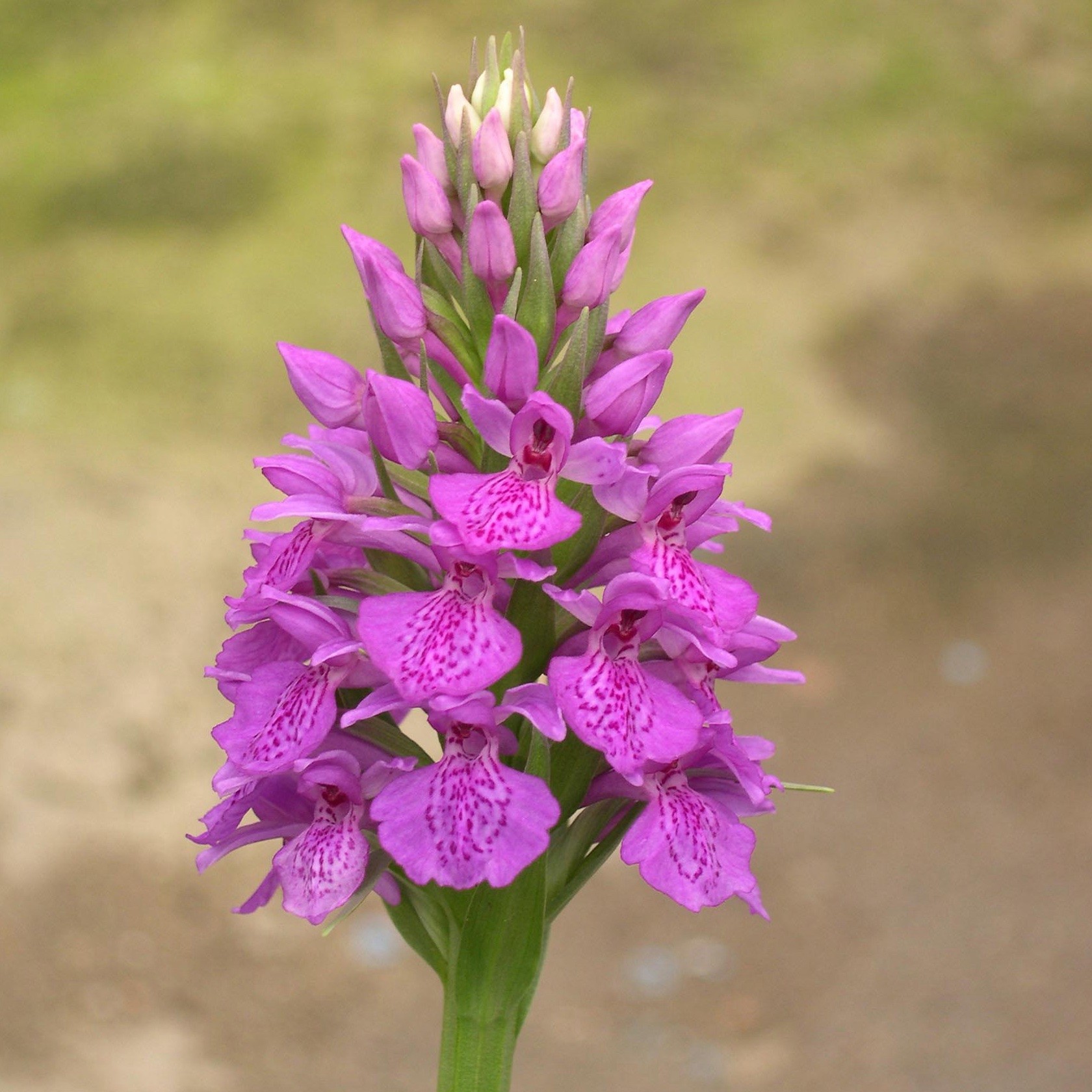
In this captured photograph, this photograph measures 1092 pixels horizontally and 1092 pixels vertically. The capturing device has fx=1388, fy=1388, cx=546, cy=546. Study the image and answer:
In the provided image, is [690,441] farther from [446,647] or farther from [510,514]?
[446,647]

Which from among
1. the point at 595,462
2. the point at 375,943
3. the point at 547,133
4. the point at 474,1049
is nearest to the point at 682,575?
the point at 595,462

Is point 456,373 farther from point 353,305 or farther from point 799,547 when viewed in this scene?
point 353,305

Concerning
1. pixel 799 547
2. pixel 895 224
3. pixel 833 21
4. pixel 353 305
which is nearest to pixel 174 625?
pixel 353 305

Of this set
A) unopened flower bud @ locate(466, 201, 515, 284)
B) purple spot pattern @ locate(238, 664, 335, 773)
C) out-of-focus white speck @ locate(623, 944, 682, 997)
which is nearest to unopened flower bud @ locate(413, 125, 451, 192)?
unopened flower bud @ locate(466, 201, 515, 284)

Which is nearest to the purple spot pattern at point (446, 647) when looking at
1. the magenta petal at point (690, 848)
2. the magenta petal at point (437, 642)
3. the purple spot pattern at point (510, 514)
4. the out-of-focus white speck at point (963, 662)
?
the magenta petal at point (437, 642)

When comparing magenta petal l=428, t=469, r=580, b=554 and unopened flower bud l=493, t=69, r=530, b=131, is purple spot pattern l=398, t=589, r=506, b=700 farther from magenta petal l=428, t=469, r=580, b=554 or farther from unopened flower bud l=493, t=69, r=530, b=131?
unopened flower bud l=493, t=69, r=530, b=131

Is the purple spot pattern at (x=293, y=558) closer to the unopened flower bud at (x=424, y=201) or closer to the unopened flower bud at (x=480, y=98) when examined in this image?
the unopened flower bud at (x=424, y=201)
